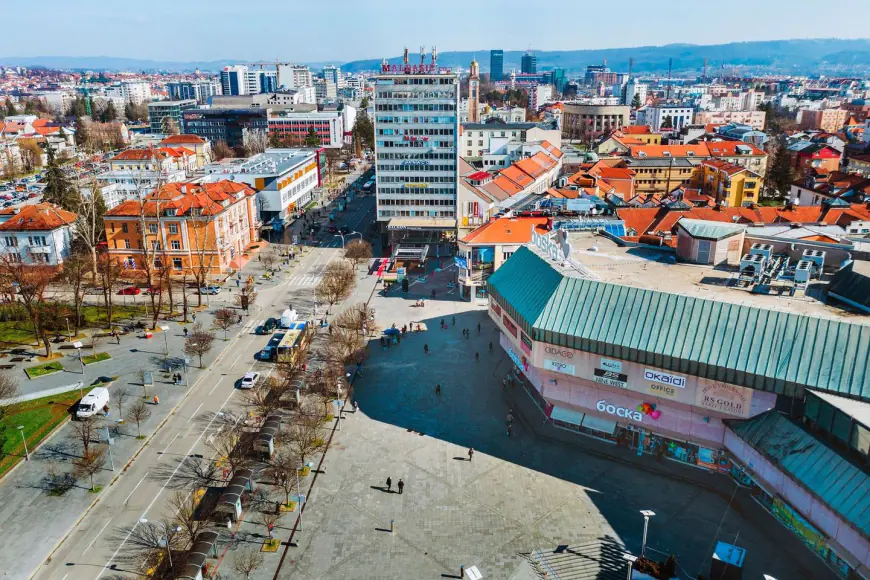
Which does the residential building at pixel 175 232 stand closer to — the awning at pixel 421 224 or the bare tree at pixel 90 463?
the awning at pixel 421 224

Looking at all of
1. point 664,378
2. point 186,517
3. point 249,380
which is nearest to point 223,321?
point 249,380

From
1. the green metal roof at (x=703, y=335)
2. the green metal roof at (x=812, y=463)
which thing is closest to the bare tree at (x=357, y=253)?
the green metal roof at (x=703, y=335)

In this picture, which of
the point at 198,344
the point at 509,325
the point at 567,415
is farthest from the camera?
the point at 198,344

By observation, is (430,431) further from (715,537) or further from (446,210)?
(446,210)

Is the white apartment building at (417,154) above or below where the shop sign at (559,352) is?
above

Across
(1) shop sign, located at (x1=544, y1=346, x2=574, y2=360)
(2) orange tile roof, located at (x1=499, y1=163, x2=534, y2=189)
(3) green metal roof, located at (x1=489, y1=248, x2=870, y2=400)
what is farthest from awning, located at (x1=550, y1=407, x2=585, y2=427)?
(2) orange tile roof, located at (x1=499, y1=163, x2=534, y2=189)

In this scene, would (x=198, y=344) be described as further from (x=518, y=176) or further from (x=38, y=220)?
(x=518, y=176)
